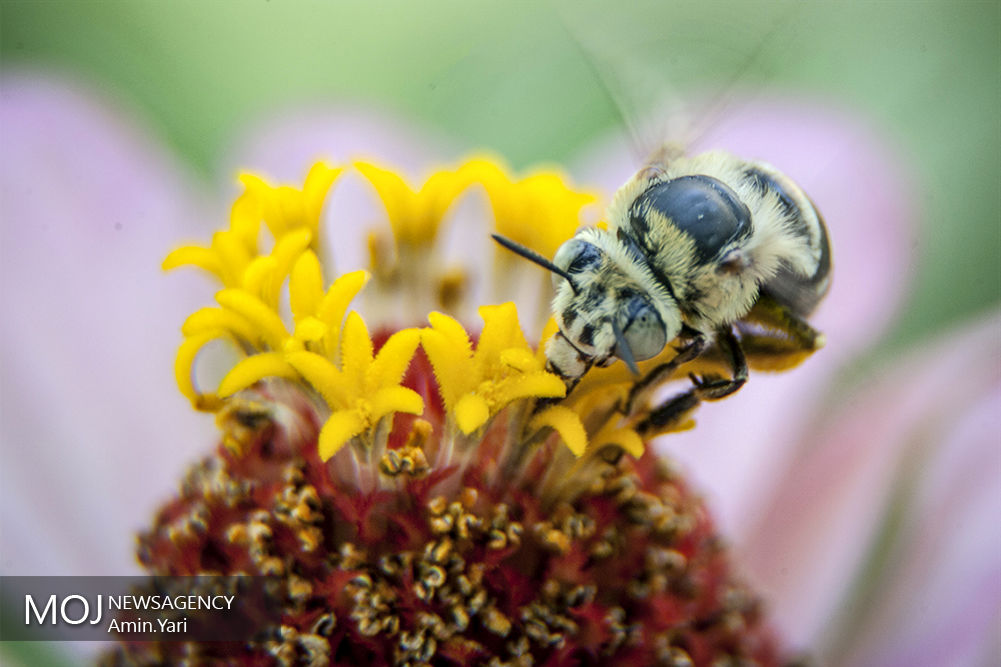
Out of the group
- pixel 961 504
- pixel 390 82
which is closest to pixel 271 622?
pixel 961 504

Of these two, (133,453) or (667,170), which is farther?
(133,453)

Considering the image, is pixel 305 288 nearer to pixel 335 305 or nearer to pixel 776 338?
pixel 335 305

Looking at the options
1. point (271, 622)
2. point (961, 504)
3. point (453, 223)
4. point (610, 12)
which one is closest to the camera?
point (271, 622)

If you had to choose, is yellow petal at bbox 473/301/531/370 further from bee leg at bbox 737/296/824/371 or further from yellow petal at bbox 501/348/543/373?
bee leg at bbox 737/296/824/371

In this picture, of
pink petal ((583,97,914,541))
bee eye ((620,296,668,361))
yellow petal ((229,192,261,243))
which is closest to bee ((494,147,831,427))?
bee eye ((620,296,668,361))

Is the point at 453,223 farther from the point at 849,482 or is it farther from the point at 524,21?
the point at 849,482

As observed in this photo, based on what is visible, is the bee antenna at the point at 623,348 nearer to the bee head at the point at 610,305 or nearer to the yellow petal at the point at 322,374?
the bee head at the point at 610,305
